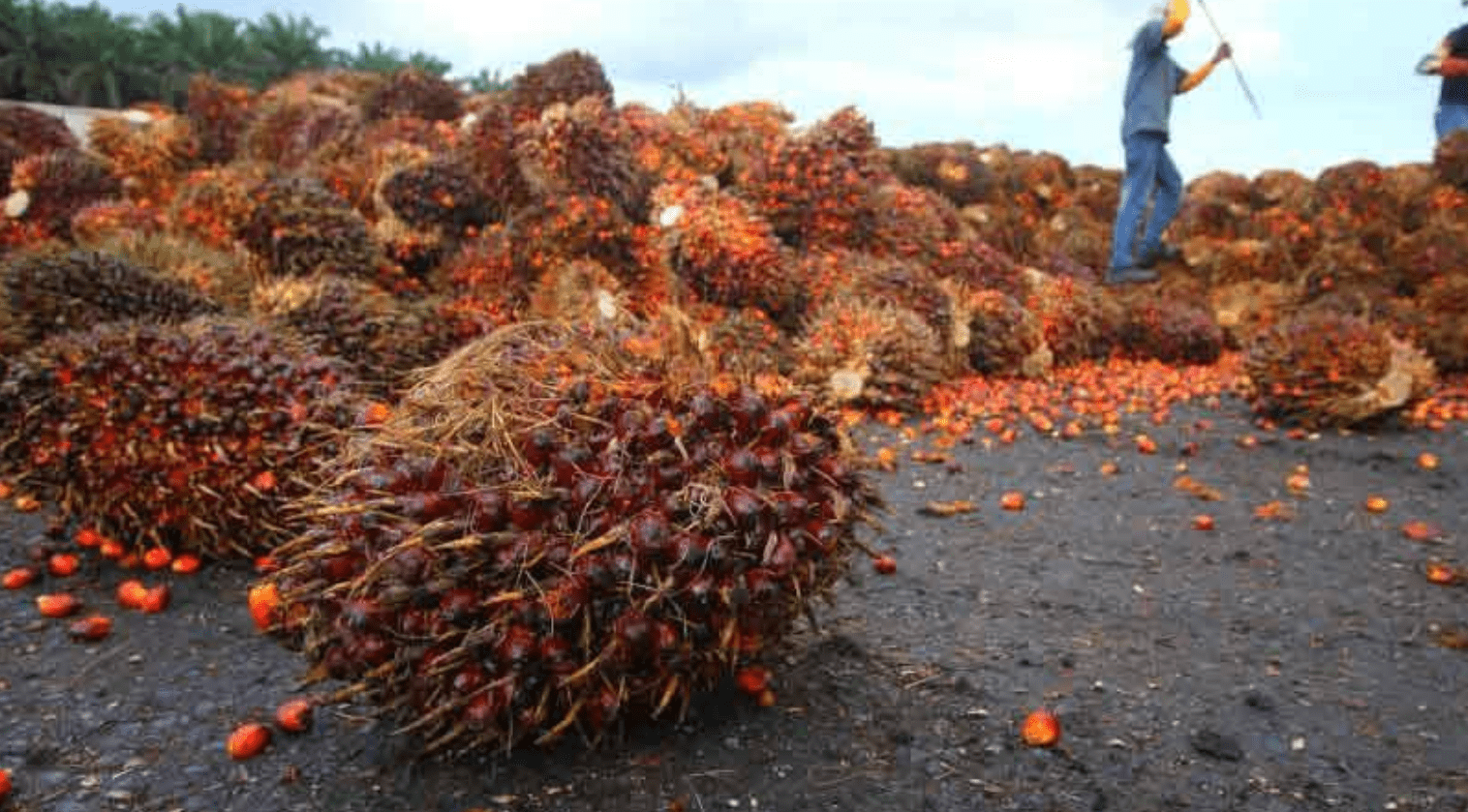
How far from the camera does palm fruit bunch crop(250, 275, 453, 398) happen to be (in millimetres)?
4930

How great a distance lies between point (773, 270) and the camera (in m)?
7.02

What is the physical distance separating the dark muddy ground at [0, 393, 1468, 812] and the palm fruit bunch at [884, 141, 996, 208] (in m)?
8.95

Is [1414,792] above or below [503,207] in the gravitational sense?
below

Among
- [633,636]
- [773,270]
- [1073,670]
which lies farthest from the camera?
[773,270]

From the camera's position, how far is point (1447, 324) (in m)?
8.38

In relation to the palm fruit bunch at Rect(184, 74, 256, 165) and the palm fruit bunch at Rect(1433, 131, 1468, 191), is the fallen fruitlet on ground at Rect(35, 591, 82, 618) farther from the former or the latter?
the palm fruit bunch at Rect(1433, 131, 1468, 191)

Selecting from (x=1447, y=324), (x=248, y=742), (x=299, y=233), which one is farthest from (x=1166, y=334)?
(x=248, y=742)

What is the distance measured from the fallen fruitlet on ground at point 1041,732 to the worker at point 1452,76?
40.2 feet

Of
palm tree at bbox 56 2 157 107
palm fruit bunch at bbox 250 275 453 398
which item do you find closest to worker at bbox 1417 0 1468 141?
palm fruit bunch at bbox 250 275 453 398

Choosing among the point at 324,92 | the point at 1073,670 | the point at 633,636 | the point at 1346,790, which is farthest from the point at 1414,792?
the point at 324,92

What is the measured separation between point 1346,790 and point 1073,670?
2.38ft

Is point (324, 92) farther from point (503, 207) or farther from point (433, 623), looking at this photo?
point (433, 623)

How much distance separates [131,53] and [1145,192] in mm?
16117

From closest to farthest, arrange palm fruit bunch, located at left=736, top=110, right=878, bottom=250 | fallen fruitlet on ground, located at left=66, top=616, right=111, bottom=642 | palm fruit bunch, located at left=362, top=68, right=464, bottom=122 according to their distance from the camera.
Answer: fallen fruitlet on ground, located at left=66, top=616, right=111, bottom=642
palm fruit bunch, located at left=736, top=110, right=878, bottom=250
palm fruit bunch, located at left=362, top=68, right=464, bottom=122
